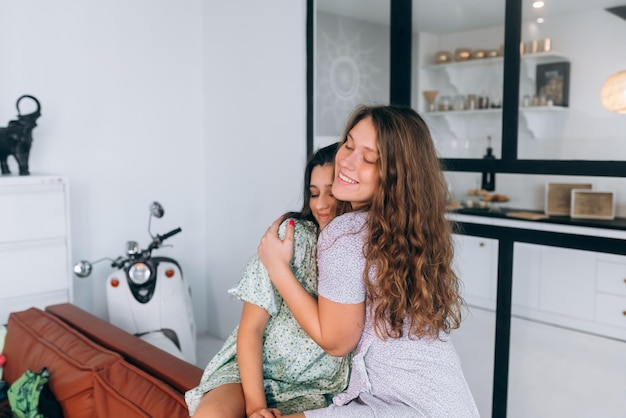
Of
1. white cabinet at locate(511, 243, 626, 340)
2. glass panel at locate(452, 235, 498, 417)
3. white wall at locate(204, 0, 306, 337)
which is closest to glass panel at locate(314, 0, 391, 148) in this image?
white wall at locate(204, 0, 306, 337)

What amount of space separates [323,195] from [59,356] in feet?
3.49

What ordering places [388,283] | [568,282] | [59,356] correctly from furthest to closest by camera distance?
[568,282] → [59,356] → [388,283]

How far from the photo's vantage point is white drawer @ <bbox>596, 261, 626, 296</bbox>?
2055 millimetres

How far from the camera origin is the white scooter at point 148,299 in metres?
2.96

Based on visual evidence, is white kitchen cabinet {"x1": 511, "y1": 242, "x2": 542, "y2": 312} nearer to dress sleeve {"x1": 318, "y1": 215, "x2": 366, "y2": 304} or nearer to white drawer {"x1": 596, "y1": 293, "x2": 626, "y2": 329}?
white drawer {"x1": 596, "y1": 293, "x2": 626, "y2": 329}

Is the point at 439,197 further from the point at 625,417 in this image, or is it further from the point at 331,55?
the point at 331,55

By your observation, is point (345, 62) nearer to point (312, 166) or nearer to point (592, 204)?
point (592, 204)

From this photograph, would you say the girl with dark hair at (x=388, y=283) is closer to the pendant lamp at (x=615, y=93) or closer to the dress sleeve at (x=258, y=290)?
the dress sleeve at (x=258, y=290)

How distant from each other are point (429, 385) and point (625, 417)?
4.07 ft

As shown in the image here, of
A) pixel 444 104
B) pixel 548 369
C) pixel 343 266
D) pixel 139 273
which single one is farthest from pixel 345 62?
pixel 343 266

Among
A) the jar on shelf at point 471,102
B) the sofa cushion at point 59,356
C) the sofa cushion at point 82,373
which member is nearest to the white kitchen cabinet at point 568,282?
the sofa cushion at point 82,373

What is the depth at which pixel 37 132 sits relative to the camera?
3143 mm

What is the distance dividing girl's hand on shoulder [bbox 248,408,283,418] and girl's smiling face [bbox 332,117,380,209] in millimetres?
507

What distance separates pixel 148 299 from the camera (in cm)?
302
